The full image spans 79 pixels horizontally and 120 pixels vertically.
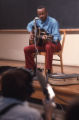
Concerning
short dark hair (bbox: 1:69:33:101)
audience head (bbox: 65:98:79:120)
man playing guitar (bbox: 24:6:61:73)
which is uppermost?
audience head (bbox: 65:98:79:120)

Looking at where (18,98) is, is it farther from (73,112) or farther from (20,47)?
(20,47)

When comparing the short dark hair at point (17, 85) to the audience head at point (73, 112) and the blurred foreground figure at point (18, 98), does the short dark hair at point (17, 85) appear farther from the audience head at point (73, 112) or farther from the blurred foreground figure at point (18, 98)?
the audience head at point (73, 112)

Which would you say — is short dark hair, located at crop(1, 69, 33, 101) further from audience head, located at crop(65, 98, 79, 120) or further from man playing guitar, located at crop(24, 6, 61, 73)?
man playing guitar, located at crop(24, 6, 61, 73)

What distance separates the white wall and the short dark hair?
9.84ft

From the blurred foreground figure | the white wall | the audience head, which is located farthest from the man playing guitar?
the audience head

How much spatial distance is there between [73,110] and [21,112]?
320mm

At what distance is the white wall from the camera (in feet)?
13.2

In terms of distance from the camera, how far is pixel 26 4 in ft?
14.7

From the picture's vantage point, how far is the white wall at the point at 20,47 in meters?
4.04

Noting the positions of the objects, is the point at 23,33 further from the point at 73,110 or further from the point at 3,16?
the point at 73,110

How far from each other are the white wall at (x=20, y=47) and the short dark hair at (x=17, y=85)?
9.84 feet

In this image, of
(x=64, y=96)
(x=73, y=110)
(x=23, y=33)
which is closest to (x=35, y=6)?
(x=23, y=33)

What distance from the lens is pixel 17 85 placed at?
3.56ft

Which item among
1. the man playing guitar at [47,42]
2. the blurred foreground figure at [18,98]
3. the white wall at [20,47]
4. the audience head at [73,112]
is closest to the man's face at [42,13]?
the man playing guitar at [47,42]
